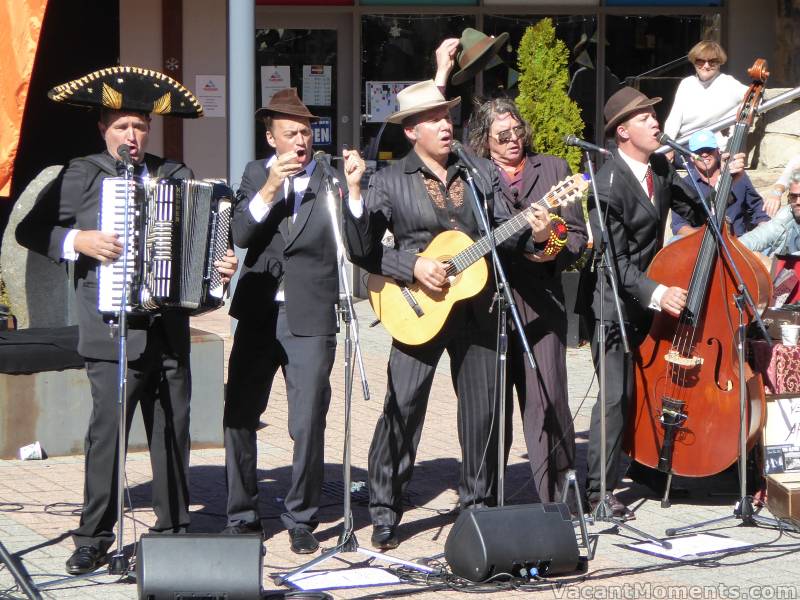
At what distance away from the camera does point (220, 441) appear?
330 inches

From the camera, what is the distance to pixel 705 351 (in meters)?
6.85

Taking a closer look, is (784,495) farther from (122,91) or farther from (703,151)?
(122,91)

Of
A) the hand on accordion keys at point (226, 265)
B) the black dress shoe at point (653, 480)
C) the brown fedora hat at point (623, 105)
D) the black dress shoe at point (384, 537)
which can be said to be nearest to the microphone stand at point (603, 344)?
the brown fedora hat at point (623, 105)

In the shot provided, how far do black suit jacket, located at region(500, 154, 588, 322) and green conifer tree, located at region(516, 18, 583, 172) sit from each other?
5.66 metres

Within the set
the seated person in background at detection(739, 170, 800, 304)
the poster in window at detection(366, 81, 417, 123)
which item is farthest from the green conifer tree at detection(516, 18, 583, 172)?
the seated person in background at detection(739, 170, 800, 304)

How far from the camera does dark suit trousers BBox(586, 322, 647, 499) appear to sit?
702cm

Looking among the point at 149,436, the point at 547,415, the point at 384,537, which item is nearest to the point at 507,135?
the point at 547,415

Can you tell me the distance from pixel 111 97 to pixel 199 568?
6.94 feet

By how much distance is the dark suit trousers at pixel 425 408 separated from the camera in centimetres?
657

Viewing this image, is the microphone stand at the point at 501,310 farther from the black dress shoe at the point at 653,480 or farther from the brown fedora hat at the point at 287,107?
the black dress shoe at the point at 653,480

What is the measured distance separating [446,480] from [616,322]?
4.89ft

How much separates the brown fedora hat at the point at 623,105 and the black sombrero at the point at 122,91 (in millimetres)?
2351

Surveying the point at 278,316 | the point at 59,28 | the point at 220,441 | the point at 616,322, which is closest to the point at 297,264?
the point at 278,316

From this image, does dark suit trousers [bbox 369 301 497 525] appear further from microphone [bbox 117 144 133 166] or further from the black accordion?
microphone [bbox 117 144 133 166]
